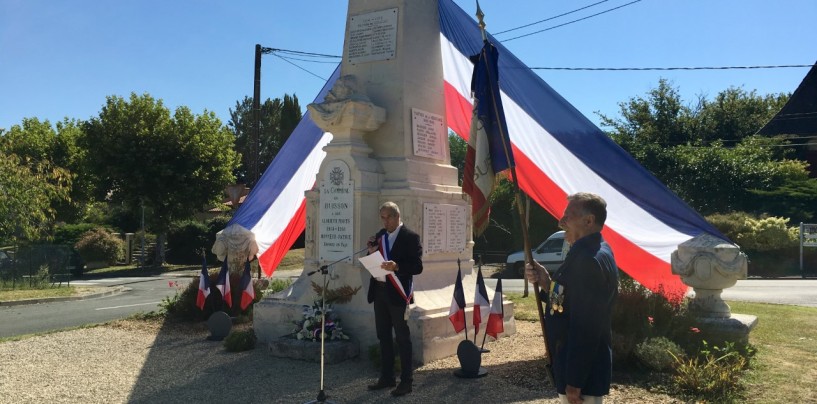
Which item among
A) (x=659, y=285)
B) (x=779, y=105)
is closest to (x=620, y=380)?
(x=659, y=285)

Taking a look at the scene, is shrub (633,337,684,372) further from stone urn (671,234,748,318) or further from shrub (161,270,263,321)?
shrub (161,270,263,321)

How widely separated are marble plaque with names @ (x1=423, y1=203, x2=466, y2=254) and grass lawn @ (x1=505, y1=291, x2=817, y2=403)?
2.33m

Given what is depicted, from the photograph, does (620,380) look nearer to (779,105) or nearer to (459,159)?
(459,159)

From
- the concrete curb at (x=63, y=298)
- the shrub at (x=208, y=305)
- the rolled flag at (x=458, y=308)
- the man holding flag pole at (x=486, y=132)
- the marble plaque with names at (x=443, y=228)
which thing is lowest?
the concrete curb at (x=63, y=298)

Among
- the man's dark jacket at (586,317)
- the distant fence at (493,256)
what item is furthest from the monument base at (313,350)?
the distant fence at (493,256)

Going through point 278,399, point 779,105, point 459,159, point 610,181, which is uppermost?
point 779,105

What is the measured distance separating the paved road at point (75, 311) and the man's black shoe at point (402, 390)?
24.0 feet

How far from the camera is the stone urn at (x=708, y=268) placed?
6.68 meters

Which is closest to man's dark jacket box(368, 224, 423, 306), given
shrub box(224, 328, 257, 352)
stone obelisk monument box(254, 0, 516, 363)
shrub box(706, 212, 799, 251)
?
stone obelisk monument box(254, 0, 516, 363)

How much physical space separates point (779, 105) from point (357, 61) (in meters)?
40.0

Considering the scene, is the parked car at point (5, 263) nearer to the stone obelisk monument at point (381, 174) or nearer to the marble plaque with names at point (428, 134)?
the stone obelisk monument at point (381, 174)

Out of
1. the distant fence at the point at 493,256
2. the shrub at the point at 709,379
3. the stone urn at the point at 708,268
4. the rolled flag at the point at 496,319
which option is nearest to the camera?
the shrub at the point at 709,379

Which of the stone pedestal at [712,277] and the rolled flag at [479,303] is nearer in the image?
the rolled flag at [479,303]

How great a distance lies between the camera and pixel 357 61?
832 cm
